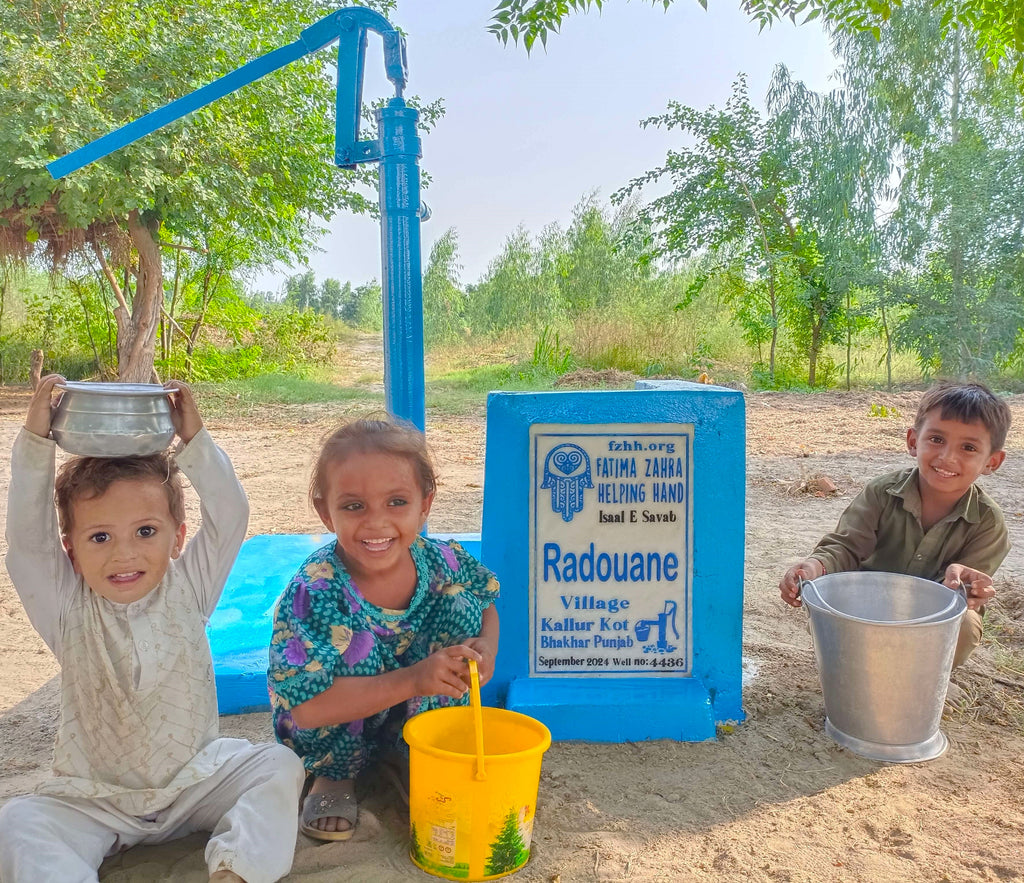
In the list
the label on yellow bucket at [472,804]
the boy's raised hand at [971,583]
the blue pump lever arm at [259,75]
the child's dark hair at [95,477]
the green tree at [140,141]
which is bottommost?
the label on yellow bucket at [472,804]

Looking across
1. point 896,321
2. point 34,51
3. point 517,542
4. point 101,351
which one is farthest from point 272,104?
point 517,542

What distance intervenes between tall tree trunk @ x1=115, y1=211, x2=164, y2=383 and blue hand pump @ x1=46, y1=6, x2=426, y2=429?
828 cm

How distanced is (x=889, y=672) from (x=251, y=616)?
1.93 meters

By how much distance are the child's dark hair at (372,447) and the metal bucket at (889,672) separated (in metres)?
1.09

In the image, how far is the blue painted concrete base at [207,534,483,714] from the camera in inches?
94.5

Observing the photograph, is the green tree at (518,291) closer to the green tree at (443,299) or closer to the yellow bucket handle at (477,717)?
the green tree at (443,299)

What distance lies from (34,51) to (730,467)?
31.3ft

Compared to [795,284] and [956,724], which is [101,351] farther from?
[956,724]

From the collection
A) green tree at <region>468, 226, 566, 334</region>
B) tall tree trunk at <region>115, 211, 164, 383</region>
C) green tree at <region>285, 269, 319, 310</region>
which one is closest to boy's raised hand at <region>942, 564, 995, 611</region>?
tall tree trunk at <region>115, 211, 164, 383</region>

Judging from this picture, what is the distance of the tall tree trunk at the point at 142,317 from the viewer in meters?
9.92

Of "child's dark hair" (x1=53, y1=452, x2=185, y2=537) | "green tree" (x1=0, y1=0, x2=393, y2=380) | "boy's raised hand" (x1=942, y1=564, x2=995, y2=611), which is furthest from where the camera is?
"green tree" (x1=0, y1=0, x2=393, y2=380)

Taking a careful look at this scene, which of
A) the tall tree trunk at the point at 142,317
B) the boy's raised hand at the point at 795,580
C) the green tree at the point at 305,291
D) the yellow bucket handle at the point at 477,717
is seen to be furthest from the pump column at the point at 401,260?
the green tree at the point at 305,291

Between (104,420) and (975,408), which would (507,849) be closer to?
(104,420)

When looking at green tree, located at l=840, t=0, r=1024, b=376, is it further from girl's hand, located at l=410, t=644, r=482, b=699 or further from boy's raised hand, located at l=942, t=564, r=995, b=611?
girl's hand, located at l=410, t=644, r=482, b=699
